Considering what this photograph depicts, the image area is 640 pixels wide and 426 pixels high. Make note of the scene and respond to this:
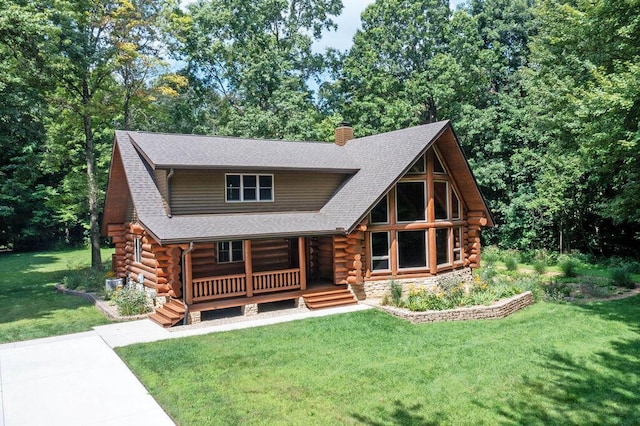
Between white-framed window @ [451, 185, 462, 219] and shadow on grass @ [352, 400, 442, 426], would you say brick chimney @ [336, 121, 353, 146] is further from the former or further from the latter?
shadow on grass @ [352, 400, 442, 426]

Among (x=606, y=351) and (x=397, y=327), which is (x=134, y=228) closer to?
(x=397, y=327)

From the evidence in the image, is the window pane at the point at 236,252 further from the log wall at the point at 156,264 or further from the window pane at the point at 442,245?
the window pane at the point at 442,245

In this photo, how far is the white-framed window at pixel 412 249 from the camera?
16.8 metres

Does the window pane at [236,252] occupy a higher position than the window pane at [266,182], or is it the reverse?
the window pane at [266,182]

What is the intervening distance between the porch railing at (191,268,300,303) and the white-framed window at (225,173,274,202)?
307 centimetres

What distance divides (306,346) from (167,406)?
158 inches

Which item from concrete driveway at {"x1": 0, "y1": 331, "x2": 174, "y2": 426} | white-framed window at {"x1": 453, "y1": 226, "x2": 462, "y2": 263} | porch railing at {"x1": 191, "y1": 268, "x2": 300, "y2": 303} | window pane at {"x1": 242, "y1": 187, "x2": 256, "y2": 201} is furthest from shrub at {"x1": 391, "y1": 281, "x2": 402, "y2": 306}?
concrete driveway at {"x1": 0, "y1": 331, "x2": 174, "y2": 426}

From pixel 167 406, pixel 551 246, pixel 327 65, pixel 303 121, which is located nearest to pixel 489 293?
pixel 167 406

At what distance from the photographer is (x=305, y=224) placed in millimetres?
15867

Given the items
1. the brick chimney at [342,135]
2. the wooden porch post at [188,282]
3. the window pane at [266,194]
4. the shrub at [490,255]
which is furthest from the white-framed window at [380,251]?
the shrub at [490,255]

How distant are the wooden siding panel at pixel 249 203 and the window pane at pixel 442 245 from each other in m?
4.52

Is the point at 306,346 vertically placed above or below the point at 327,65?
below

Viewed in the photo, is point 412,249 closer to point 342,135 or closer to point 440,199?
point 440,199

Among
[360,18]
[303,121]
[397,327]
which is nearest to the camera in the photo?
[397,327]
